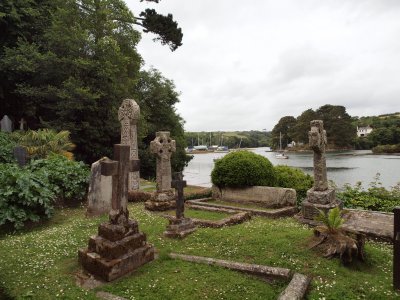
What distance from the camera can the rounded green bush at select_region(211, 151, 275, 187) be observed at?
10359 mm

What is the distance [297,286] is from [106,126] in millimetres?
15280

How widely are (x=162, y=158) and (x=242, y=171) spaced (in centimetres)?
281

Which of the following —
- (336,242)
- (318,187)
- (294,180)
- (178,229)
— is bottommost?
(178,229)

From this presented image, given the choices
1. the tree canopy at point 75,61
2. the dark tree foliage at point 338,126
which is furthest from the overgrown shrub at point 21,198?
the dark tree foliage at point 338,126

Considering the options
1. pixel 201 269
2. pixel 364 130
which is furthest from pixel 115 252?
pixel 364 130

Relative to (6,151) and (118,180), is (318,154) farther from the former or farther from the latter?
(6,151)

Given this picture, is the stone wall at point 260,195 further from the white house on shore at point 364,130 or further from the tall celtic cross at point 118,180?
the white house on shore at point 364,130

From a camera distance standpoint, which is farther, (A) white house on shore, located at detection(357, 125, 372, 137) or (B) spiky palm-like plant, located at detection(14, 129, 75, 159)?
(A) white house on shore, located at detection(357, 125, 372, 137)

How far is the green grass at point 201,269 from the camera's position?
392 centimetres

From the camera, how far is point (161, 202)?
920 cm

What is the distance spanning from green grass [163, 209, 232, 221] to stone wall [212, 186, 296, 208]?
1.87 meters

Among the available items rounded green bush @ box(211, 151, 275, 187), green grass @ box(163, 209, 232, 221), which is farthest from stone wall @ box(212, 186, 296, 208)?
green grass @ box(163, 209, 232, 221)

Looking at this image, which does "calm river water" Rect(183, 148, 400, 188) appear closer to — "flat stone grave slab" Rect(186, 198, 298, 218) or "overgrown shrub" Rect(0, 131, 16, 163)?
"flat stone grave slab" Rect(186, 198, 298, 218)

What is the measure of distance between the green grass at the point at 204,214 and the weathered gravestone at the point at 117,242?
333 cm
